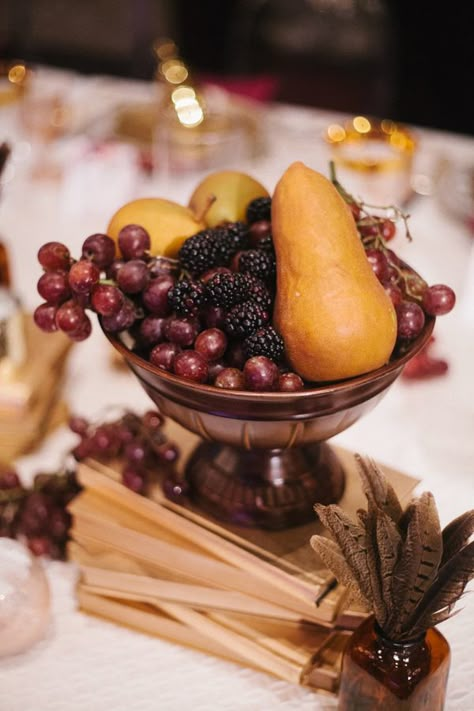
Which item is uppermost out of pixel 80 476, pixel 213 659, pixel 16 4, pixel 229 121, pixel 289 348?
pixel 16 4

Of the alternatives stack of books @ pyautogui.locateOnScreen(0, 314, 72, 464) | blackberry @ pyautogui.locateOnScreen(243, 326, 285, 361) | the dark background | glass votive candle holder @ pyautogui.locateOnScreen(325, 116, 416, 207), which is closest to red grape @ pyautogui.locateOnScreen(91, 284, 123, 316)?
blackberry @ pyautogui.locateOnScreen(243, 326, 285, 361)

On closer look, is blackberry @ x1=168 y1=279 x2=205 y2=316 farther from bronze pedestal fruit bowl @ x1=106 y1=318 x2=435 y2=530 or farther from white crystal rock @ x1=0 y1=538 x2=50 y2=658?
white crystal rock @ x1=0 y1=538 x2=50 y2=658

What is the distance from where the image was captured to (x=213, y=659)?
657 mm

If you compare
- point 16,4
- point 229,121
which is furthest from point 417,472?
point 16,4

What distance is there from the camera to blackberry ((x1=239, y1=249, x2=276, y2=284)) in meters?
0.60

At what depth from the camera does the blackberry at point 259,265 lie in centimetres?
60

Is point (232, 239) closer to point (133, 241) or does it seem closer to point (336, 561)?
point (133, 241)

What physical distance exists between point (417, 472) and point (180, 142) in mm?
855

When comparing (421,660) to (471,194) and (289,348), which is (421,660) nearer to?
(289,348)

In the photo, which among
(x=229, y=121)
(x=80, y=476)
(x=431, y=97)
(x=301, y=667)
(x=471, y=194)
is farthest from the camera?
(x=431, y=97)

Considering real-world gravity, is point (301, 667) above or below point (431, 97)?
below

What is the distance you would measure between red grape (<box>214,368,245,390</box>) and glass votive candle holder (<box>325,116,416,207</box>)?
707 millimetres

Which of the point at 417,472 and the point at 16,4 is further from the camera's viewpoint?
the point at 16,4

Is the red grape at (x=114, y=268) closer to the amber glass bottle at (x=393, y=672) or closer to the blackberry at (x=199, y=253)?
the blackberry at (x=199, y=253)
